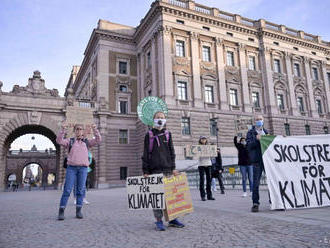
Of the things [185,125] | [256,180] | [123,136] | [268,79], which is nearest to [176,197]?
[256,180]

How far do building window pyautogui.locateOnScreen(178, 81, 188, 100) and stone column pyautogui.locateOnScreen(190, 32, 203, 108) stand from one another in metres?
0.92

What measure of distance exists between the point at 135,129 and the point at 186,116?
6.65 meters

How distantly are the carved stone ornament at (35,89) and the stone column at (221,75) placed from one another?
1690cm

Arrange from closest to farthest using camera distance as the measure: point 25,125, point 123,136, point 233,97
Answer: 1. point 25,125
2. point 123,136
3. point 233,97

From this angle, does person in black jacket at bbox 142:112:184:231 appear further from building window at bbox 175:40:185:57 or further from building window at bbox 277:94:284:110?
building window at bbox 277:94:284:110

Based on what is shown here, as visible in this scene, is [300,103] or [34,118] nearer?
[34,118]

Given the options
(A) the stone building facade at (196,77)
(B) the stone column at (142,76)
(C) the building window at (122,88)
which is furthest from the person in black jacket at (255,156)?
(C) the building window at (122,88)

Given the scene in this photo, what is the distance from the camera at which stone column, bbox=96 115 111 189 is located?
27397 millimetres

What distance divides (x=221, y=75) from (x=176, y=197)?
27.0 meters

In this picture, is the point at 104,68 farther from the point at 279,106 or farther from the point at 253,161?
the point at 253,161

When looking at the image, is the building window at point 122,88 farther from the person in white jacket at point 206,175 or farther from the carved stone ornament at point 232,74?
the person in white jacket at point 206,175

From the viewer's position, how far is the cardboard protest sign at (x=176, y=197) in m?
4.37

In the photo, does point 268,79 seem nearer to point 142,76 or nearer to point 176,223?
point 142,76

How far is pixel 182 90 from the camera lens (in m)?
28.0
